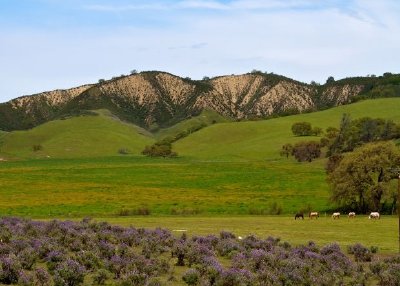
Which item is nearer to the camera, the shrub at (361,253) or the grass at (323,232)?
the shrub at (361,253)

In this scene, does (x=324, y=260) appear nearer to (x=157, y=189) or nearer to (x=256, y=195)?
(x=256, y=195)

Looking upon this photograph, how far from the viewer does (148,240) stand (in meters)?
31.3

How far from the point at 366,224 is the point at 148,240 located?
2733 centimetres

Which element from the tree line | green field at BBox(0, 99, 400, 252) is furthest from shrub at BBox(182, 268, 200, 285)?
the tree line

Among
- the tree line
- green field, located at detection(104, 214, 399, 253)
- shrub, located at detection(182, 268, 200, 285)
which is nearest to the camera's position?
shrub, located at detection(182, 268, 200, 285)

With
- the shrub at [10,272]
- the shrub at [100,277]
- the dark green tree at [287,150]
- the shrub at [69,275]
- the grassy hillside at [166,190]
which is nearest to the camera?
the shrub at [69,275]

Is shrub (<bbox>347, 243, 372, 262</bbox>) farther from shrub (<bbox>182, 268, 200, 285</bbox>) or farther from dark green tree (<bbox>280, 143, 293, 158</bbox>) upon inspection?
dark green tree (<bbox>280, 143, 293, 158</bbox>)

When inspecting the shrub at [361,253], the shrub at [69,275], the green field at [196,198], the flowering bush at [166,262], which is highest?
the shrub at [69,275]

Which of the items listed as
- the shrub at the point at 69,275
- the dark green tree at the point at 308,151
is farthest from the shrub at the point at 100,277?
the dark green tree at the point at 308,151

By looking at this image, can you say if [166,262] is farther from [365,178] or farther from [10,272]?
[365,178]

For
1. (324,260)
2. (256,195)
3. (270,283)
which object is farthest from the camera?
(256,195)

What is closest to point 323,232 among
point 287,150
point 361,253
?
point 361,253

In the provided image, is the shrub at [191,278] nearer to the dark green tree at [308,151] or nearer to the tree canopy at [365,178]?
the tree canopy at [365,178]

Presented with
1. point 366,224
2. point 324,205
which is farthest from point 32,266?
point 324,205
